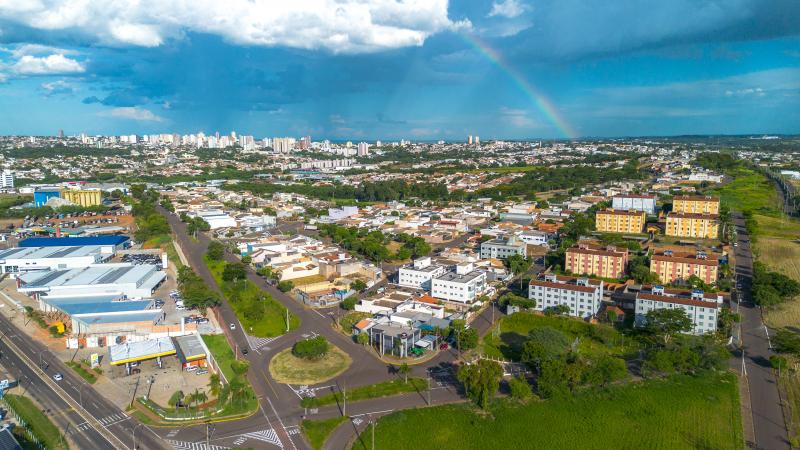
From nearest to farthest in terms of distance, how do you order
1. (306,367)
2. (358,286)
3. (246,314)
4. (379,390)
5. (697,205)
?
(379,390)
(306,367)
(246,314)
(358,286)
(697,205)

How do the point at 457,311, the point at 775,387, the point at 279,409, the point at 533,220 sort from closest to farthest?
the point at 279,409, the point at 775,387, the point at 457,311, the point at 533,220

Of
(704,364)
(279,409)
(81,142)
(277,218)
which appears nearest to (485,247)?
(704,364)

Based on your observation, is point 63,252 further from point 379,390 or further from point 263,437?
point 379,390

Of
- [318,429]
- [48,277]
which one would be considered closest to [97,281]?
[48,277]

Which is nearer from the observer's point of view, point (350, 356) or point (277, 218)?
point (350, 356)

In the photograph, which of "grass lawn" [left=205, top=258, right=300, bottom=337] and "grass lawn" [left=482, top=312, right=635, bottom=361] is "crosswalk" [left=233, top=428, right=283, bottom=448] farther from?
"grass lawn" [left=482, top=312, right=635, bottom=361]

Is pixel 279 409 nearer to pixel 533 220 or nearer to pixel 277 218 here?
pixel 533 220
